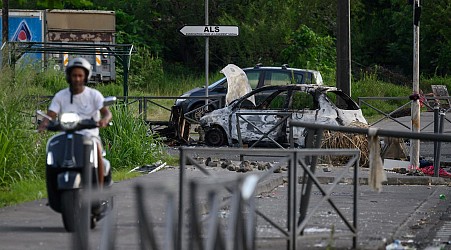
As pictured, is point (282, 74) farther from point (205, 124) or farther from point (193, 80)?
point (193, 80)

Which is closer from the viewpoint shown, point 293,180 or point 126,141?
point 293,180

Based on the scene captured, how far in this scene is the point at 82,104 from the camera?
1041 cm

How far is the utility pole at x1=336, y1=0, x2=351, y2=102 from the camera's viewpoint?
75.1ft

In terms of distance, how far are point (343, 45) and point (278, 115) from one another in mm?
2886

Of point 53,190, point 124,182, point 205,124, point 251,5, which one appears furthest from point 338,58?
point 251,5

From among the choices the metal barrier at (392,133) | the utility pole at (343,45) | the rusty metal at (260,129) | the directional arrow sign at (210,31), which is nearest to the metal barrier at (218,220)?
the metal barrier at (392,133)

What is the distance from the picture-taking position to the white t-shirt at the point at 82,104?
10.4m

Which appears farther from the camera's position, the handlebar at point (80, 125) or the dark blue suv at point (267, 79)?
the dark blue suv at point (267, 79)

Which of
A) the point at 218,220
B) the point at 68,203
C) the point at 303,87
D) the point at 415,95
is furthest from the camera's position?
→ the point at 303,87

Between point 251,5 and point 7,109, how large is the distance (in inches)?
1354

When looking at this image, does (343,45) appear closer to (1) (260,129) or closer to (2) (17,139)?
(1) (260,129)

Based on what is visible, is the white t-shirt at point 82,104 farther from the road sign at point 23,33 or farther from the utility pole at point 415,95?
the road sign at point 23,33

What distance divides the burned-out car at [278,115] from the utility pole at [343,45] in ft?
5.59

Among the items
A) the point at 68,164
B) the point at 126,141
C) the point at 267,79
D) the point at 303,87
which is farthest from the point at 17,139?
the point at 267,79
